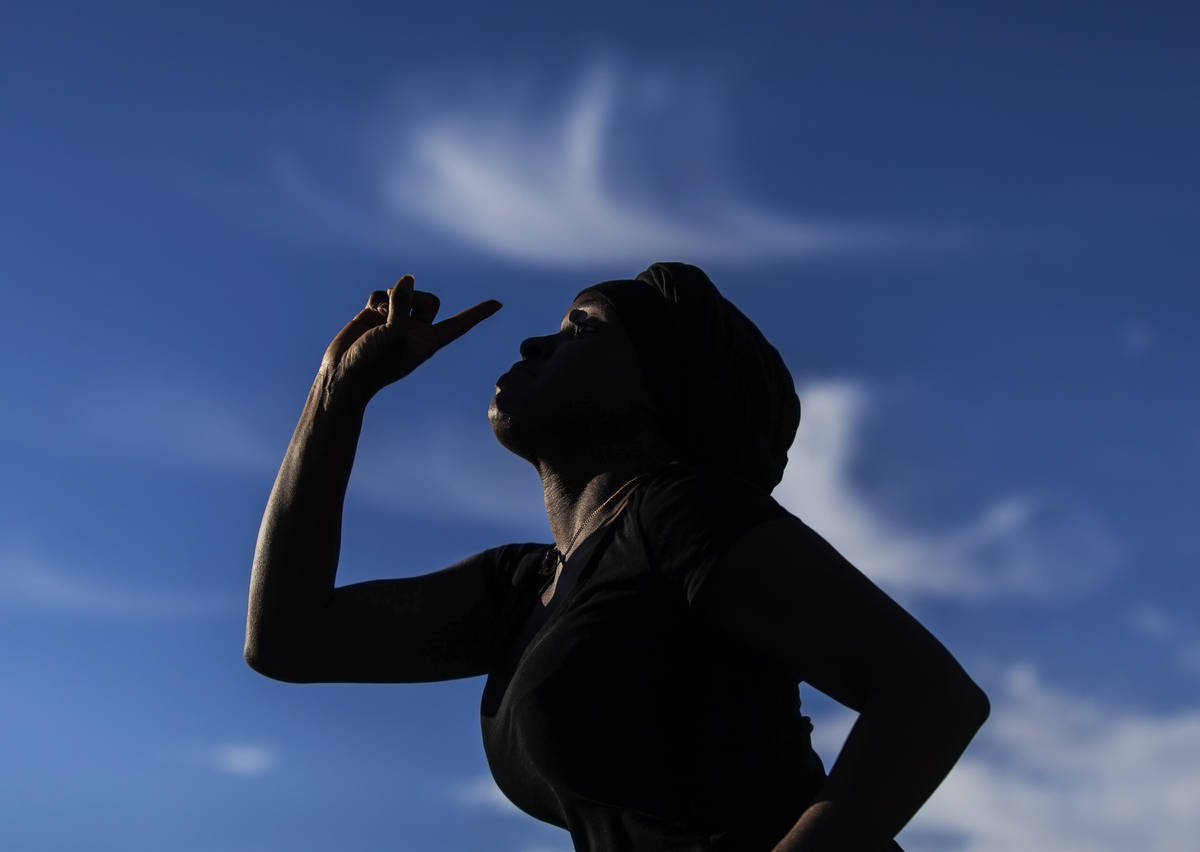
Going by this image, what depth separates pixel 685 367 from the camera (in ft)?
14.1

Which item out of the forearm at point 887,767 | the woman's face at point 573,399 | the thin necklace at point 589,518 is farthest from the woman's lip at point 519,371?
the forearm at point 887,767

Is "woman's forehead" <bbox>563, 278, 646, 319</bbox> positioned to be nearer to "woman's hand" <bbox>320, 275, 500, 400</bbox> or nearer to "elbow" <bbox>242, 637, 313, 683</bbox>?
"woman's hand" <bbox>320, 275, 500, 400</bbox>

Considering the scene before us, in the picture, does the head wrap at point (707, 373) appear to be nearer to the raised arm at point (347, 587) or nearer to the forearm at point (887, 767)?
the raised arm at point (347, 587)

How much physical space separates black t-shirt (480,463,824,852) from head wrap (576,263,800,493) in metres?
0.31

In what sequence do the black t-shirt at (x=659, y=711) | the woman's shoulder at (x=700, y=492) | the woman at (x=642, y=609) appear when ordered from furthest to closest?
1. the woman's shoulder at (x=700, y=492)
2. the black t-shirt at (x=659, y=711)
3. the woman at (x=642, y=609)

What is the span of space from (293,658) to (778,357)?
1.83 metres

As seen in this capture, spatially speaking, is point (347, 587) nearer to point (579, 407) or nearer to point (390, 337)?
point (390, 337)

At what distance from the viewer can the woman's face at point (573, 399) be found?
423 centimetres

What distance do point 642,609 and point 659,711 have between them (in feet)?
0.88

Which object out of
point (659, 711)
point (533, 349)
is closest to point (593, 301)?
point (533, 349)

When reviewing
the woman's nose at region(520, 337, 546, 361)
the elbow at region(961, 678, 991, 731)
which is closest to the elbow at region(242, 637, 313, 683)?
the woman's nose at region(520, 337, 546, 361)

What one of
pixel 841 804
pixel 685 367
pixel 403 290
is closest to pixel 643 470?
pixel 685 367

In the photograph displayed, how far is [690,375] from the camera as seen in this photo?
429cm

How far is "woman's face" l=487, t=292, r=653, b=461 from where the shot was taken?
13.9ft
